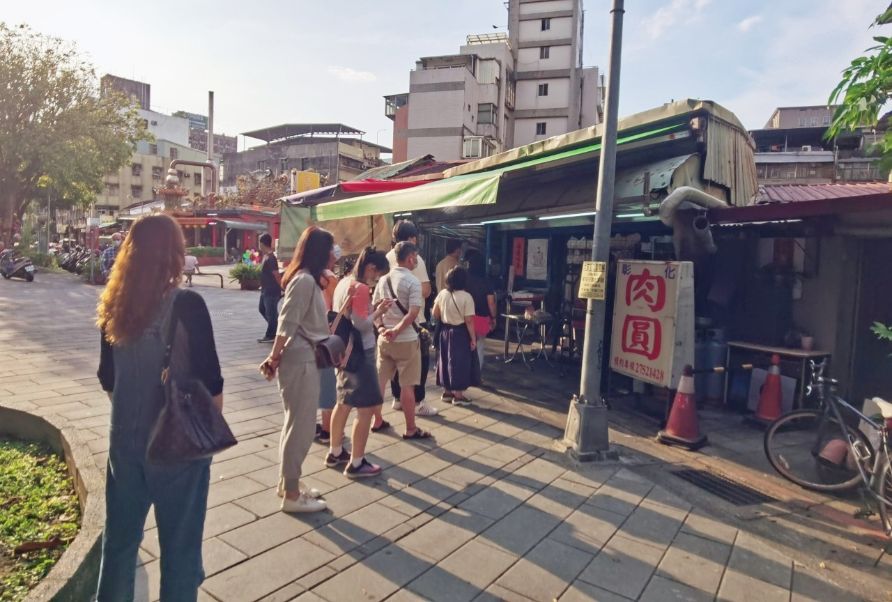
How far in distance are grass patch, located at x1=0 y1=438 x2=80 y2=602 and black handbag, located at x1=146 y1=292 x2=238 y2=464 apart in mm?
1229

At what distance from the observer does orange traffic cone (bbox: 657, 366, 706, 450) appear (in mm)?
5422

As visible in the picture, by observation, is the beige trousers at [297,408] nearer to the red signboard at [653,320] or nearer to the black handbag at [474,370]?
the black handbag at [474,370]

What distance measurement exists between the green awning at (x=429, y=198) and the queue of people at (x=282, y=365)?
815 mm

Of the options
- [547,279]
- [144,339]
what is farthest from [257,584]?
[547,279]

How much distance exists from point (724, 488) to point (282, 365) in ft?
12.0

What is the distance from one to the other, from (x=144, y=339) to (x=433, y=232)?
9.01 meters

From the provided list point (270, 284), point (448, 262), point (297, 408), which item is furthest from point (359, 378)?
point (270, 284)

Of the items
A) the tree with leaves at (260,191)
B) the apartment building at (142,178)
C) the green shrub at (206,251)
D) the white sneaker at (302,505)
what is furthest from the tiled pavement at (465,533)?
→ the apartment building at (142,178)

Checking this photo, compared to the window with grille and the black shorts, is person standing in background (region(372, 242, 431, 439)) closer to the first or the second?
the black shorts

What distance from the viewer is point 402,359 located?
200 inches

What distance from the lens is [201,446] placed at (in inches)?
89.1

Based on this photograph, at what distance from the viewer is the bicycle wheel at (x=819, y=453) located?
14.2 feet

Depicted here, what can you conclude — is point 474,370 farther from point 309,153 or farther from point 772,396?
point 309,153

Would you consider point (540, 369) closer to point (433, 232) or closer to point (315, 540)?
point (433, 232)
